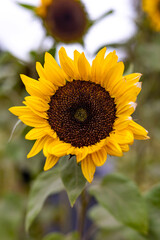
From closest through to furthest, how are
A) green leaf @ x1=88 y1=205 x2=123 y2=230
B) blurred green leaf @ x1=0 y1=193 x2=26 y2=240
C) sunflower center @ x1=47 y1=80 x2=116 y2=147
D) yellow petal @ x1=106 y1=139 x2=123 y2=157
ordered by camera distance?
yellow petal @ x1=106 y1=139 x2=123 y2=157 → sunflower center @ x1=47 y1=80 x2=116 y2=147 → green leaf @ x1=88 y1=205 x2=123 y2=230 → blurred green leaf @ x1=0 y1=193 x2=26 y2=240

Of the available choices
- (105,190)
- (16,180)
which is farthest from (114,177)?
(16,180)

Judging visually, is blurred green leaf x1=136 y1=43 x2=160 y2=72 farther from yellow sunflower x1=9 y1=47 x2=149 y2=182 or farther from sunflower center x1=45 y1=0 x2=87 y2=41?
yellow sunflower x1=9 y1=47 x2=149 y2=182

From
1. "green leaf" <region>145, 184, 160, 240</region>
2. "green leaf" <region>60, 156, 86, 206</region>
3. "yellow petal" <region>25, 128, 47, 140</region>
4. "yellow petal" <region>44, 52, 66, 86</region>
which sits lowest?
"green leaf" <region>145, 184, 160, 240</region>

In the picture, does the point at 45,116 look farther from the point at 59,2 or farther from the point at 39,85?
the point at 59,2

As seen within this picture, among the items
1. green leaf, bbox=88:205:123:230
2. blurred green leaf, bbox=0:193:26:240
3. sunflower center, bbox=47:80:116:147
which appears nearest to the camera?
sunflower center, bbox=47:80:116:147

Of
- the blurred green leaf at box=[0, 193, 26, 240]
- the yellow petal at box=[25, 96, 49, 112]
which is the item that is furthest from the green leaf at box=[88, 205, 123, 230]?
the yellow petal at box=[25, 96, 49, 112]

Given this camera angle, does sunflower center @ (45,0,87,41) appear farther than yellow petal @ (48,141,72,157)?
Yes

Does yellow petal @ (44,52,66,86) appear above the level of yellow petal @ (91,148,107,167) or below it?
above
